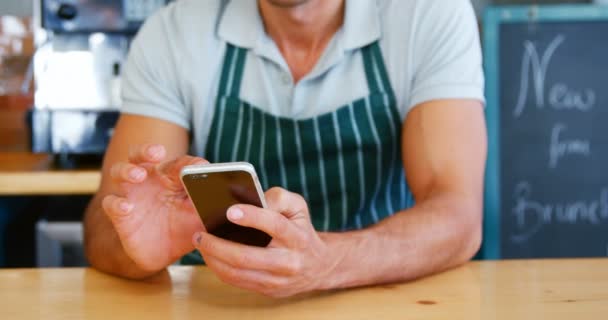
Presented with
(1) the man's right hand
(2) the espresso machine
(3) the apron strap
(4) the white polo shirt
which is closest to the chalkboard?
(4) the white polo shirt

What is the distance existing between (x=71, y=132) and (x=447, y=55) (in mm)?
1110

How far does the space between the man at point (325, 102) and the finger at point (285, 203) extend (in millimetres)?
283

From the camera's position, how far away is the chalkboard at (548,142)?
6.48 ft

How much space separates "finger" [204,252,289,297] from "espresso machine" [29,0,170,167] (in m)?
1.25

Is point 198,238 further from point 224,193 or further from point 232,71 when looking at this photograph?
point 232,71

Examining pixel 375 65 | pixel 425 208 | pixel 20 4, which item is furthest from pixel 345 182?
pixel 20 4

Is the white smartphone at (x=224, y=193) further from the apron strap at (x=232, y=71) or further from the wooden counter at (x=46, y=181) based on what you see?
the wooden counter at (x=46, y=181)

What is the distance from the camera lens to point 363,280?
2.91 feet

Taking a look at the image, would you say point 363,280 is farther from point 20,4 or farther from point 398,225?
point 20,4

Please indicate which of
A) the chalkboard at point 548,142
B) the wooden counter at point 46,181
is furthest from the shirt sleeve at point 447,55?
the wooden counter at point 46,181

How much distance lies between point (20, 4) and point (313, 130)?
156 cm

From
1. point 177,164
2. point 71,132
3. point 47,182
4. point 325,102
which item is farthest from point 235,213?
point 71,132

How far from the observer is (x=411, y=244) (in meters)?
0.96

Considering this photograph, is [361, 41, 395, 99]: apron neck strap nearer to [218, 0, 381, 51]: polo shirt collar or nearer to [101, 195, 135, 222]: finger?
[218, 0, 381, 51]: polo shirt collar
